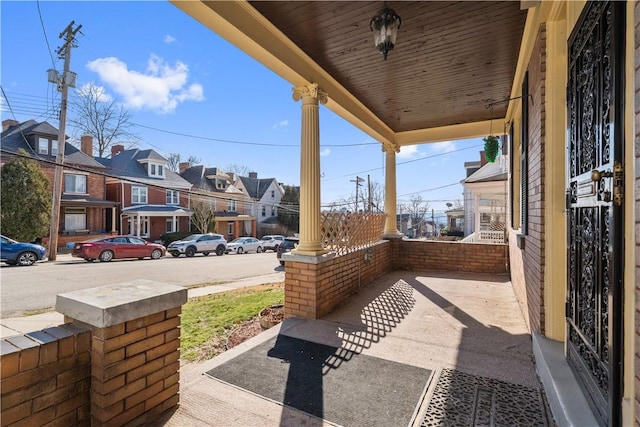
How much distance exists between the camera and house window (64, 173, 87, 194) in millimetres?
19562

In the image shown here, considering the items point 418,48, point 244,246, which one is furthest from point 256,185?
point 418,48

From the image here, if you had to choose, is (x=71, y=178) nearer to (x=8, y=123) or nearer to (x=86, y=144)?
(x=86, y=144)

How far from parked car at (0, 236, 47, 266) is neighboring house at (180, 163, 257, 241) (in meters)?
15.2

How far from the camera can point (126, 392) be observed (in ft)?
5.76

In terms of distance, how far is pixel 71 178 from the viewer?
19688 millimetres

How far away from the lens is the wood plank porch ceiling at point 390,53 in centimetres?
293

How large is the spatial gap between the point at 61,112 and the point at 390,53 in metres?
15.8

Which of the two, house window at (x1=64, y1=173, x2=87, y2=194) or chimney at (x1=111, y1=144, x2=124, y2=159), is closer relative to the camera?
house window at (x1=64, y1=173, x2=87, y2=194)

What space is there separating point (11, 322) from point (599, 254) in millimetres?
7583

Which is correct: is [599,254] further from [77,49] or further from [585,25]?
[77,49]

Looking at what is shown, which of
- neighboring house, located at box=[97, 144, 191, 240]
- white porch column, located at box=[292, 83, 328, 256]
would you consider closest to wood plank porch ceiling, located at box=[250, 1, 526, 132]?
white porch column, located at box=[292, 83, 328, 256]

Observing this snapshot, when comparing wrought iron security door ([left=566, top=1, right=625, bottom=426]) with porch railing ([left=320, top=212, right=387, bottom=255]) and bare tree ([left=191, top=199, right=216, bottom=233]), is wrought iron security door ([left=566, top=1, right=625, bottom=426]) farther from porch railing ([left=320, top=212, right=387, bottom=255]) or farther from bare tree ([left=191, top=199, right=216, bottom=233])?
bare tree ([left=191, top=199, right=216, bottom=233])

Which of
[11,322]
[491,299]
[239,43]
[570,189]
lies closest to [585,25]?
[570,189]

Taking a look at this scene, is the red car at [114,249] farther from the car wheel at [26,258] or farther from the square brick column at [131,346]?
the square brick column at [131,346]
